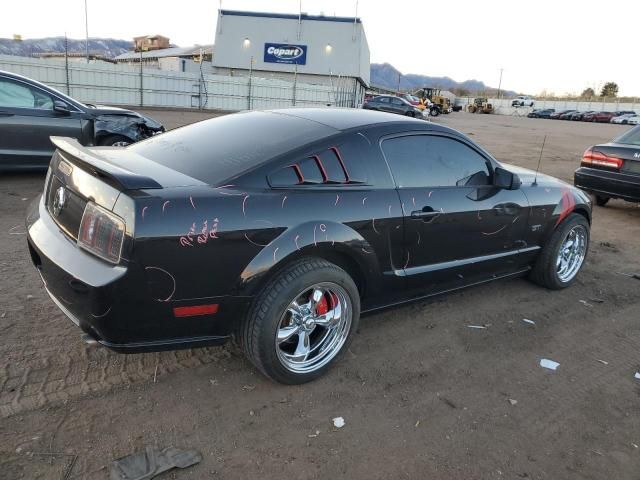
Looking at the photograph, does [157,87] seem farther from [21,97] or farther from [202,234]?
[202,234]

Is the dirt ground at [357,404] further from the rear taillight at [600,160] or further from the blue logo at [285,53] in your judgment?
the blue logo at [285,53]

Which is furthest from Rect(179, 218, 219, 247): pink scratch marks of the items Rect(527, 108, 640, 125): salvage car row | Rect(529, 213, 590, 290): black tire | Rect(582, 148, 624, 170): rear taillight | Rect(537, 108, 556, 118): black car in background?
Rect(537, 108, 556, 118): black car in background

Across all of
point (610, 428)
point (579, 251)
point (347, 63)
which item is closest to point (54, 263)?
point (610, 428)

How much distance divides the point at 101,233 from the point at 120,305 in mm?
364

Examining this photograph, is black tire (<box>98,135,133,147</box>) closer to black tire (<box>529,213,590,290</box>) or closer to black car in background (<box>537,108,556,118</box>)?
black tire (<box>529,213,590,290</box>)

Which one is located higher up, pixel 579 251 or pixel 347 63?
pixel 347 63

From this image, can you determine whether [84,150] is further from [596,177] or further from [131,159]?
[596,177]

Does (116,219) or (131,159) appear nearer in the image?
(116,219)

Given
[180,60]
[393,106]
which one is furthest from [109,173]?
[180,60]

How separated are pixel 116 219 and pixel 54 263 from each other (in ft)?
1.69

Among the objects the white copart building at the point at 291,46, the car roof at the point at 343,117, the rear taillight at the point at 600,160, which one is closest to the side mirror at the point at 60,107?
the car roof at the point at 343,117

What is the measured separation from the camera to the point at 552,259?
15.0 feet

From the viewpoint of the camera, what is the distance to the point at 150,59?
53156 mm

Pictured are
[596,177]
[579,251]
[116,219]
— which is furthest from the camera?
[596,177]
